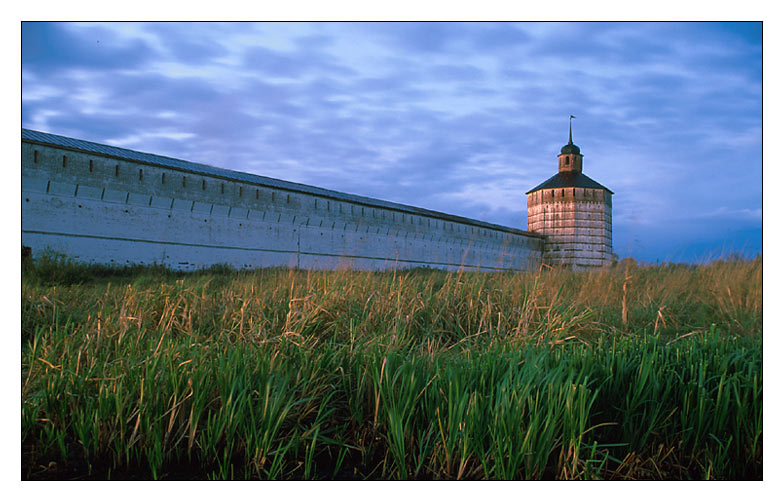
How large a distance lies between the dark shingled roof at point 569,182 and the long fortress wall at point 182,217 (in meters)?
13.1

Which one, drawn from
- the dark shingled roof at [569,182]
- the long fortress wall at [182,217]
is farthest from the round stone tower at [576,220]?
the long fortress wall at [182,217]

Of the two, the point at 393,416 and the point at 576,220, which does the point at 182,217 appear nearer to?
the point at 393,416

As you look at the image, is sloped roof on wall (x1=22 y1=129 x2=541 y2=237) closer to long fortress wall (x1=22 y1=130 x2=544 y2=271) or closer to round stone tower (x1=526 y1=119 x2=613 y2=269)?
long fortress wall (x1=22 y1=130 x2=544 y2=271)

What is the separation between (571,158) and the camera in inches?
1175

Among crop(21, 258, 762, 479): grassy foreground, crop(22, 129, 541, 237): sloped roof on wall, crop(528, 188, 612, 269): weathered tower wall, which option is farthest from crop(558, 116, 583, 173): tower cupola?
crop(21, 258, 762, 479): grassy foreground

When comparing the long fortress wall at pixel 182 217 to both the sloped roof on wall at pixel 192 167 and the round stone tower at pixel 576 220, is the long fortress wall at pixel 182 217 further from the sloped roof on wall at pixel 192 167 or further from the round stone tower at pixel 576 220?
the round stone tower at pixel 576 220

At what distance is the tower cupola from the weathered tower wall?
2.42m

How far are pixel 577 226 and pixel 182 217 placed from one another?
22.8 meters

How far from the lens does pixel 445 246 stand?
2067 cm

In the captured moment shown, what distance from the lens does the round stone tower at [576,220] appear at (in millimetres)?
28125

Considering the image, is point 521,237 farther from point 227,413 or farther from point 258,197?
point 227,413

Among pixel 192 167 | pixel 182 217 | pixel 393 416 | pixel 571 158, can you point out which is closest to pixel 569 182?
pixel 571 158

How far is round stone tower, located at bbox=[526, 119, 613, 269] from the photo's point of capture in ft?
92.3

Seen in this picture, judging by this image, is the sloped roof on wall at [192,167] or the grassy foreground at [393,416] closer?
the grassy foreground at [393,416]
